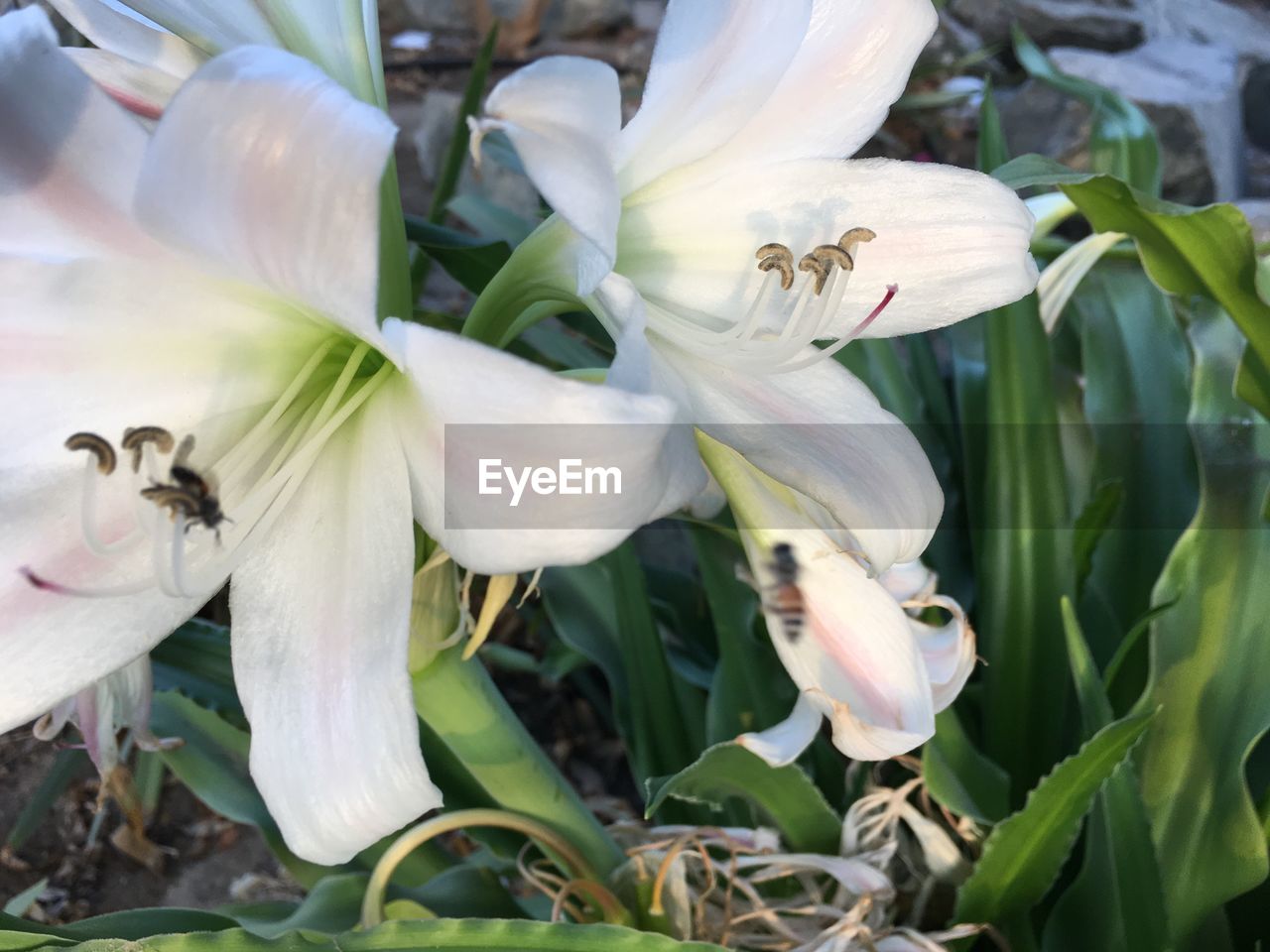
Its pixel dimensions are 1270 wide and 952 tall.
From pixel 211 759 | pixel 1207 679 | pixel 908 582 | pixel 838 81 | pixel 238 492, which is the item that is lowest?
pixel 211 759

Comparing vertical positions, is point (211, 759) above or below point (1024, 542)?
below

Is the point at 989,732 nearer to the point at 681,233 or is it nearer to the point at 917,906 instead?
the point at 917,906

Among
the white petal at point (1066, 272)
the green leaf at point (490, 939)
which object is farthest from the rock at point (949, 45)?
the green leaf at point (490, 939)

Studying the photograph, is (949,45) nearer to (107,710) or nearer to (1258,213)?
(1258,213)

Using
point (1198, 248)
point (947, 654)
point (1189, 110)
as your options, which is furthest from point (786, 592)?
point (1189, 110)

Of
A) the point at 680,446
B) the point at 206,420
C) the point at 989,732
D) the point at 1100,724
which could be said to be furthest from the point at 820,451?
the point at 989,732

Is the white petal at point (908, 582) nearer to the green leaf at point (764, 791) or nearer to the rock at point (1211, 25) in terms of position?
the green leaf at point (764, 791)
